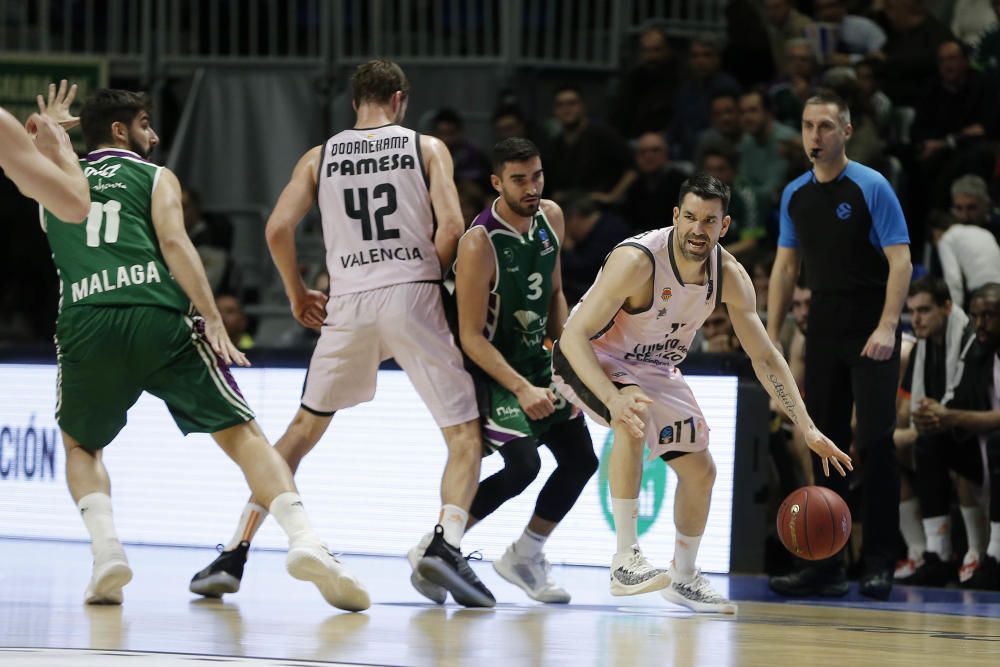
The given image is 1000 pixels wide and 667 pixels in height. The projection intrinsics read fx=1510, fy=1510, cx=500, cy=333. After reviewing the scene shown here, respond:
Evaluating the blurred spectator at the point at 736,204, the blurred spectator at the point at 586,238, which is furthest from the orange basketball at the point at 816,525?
the blurred spectator at the point at 736,204

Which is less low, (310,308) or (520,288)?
(520,288)

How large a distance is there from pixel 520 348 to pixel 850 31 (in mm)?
6929

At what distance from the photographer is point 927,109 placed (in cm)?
1120

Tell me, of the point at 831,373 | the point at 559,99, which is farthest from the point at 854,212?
the point at 559,99

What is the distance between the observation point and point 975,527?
8070 millimetres

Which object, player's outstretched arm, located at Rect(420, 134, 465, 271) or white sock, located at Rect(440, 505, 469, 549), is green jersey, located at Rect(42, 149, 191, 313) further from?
white sock, located at Rect(440, 505, 469, 549)

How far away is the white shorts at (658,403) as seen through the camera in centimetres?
599

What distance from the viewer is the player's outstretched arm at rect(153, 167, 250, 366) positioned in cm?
569

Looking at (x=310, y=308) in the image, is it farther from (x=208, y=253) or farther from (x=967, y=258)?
(x=208, y=253)

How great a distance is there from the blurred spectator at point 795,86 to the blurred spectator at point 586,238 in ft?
6.58

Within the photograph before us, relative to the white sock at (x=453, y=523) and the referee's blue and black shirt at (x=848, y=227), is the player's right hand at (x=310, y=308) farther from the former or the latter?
the referee's blue and black shirt at (x=848, y=227)

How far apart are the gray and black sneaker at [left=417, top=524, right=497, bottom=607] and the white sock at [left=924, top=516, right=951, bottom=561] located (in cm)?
316

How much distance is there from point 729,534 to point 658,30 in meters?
5.80

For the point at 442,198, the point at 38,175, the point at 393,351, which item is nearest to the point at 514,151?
the point at 442,198
